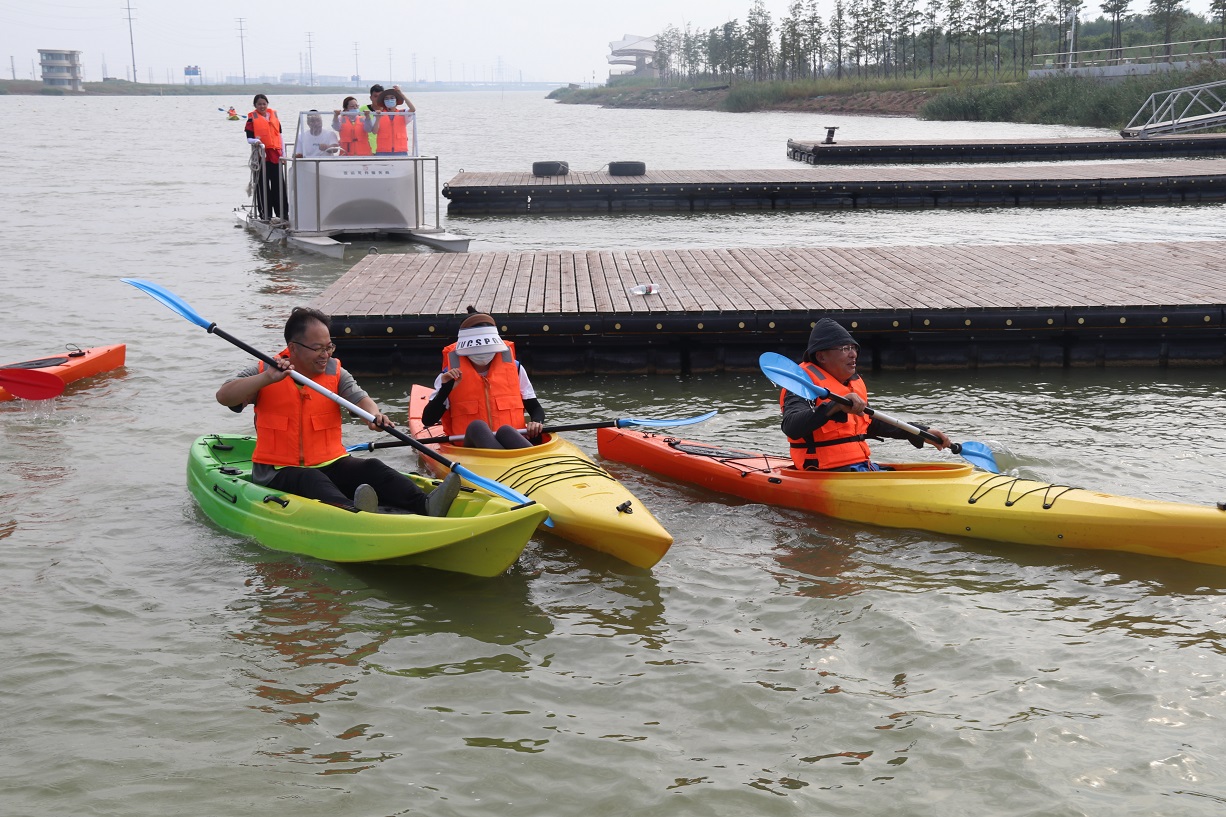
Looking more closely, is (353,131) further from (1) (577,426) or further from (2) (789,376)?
(2) (789,376)

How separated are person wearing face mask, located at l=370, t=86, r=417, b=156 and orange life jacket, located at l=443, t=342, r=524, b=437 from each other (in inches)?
456

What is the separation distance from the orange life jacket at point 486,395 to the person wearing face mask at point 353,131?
11.6m

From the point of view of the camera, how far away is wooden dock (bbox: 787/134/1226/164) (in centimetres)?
3250

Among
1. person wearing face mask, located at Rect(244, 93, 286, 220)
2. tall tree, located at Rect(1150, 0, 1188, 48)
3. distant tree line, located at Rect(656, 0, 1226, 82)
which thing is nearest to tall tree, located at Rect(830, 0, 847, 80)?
distant tree line, located at Rect(656, 0, 1226, 82)

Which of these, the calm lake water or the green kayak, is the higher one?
the green kayak

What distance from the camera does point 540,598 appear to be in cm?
645

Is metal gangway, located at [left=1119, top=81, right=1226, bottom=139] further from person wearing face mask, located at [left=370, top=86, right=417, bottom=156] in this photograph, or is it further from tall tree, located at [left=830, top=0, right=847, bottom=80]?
tall tree, located at [left=830, top=0, right=847, bottom=80]

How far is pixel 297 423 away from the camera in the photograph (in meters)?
6.98

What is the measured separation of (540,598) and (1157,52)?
64213 mm

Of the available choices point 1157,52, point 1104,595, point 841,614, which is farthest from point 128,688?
point 1157,52

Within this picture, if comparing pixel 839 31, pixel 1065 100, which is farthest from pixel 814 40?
pixel 1065 100

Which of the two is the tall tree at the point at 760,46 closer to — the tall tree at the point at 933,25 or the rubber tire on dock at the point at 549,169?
the tall tree at the point at 933,25

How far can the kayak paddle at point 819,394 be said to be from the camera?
7.26m

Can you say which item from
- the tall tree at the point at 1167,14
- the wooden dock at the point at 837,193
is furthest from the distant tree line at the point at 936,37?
the wooden dock at the point at 837,193
